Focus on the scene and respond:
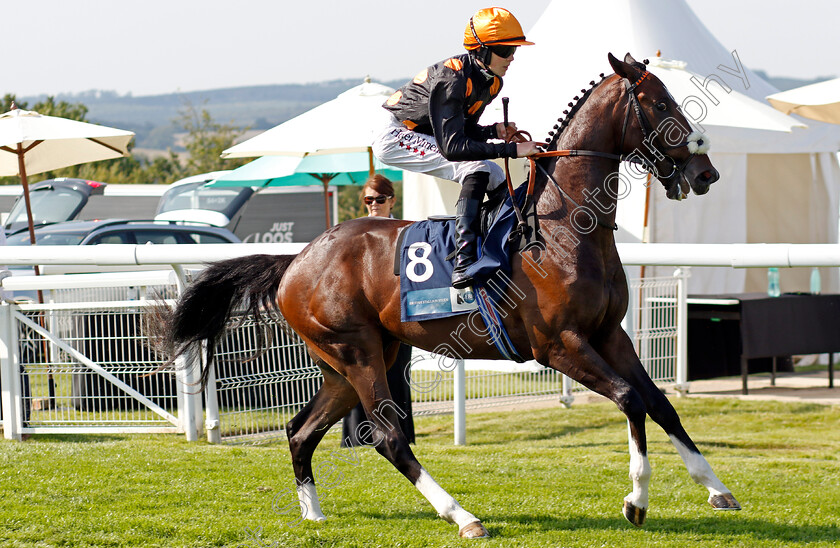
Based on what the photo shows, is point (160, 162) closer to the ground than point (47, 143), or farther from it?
farther from it

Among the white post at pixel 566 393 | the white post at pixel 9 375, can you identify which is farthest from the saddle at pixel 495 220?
the white post at pixel 566 393

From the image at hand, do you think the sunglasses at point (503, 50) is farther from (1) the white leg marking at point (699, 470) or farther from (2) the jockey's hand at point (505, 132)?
(1) the white leg marking at point (699, 470)

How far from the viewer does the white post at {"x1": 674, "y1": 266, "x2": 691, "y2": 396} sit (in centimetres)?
914

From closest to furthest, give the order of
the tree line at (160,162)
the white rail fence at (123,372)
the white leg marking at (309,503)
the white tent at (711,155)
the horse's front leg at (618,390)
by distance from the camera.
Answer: the horse's front leg at (618,390), the white leg marking at (309,503), the white rail fence at (123,372), the white tent at (711,155), the tree line at (160,162)

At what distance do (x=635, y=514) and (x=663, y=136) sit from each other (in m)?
1.61

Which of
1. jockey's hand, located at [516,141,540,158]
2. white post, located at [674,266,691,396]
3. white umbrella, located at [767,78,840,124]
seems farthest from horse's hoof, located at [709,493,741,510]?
white umbrella, located at [767,78,840,124]

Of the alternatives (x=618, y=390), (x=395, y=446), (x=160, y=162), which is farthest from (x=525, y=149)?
(x=160, y=162)

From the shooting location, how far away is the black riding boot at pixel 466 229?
434cm

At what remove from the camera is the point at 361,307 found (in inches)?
185

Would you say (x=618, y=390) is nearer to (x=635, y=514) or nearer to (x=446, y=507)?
(x=635, y=514)

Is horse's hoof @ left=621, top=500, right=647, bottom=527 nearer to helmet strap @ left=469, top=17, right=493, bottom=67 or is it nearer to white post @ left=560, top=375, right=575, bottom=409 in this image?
helmet strap @ left=469, top=17, right=493, bottom=67

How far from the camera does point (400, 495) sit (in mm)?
5090

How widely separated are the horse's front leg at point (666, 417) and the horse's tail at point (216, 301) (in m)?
1.77

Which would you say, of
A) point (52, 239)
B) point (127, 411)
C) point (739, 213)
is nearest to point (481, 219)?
point (127, 411)
